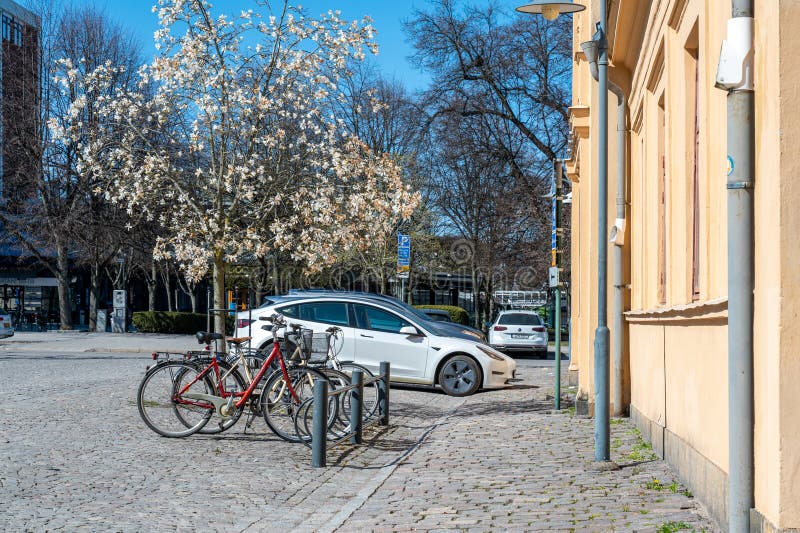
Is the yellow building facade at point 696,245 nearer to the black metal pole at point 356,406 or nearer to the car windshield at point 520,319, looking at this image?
the black metal pole at point 356,406

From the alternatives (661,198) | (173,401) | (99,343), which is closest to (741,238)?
(661,198)

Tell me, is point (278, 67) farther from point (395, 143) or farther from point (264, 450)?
point (395, 143)

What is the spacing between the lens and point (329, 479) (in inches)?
317

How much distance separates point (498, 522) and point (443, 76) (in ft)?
103

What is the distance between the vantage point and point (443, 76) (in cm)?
3638

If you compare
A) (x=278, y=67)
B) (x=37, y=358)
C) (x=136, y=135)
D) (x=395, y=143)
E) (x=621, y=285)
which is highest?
(x=395, y=143)

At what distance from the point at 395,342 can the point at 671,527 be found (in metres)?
10.4

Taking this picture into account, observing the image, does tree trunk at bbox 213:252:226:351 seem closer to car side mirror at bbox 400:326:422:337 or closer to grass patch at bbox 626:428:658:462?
car side mirror at bbox 400:326:422:337

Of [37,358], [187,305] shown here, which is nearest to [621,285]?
[37,358]

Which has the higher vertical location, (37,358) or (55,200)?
(55,200)

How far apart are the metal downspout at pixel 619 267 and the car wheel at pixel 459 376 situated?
4.27 m

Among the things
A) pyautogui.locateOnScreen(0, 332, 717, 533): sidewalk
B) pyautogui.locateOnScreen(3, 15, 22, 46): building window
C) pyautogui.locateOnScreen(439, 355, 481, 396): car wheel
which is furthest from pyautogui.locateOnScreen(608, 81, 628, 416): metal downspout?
pyautogui.locateOnScreen(3, 15, 22, 46): building window

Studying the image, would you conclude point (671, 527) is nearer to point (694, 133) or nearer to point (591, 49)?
point (694, 133)

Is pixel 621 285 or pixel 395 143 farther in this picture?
pixel 395 143
